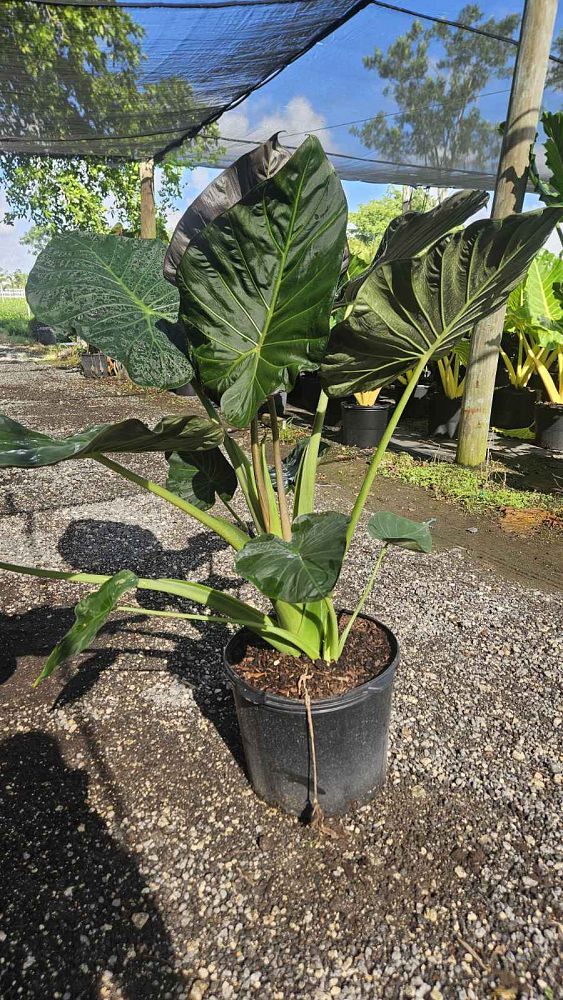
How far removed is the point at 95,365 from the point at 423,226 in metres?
8.43

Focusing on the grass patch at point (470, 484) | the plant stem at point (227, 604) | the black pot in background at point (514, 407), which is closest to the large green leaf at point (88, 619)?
the plant stem at point (227, 604)

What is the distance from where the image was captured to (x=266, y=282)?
93 cm

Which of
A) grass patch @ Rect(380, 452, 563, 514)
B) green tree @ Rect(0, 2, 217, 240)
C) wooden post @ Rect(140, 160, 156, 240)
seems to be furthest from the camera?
wooden post @ Rect(140, 160, 156, 240)

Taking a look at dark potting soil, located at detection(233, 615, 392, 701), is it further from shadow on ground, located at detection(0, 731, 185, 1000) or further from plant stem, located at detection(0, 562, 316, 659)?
shadow on ground, located at detection(0, 731, 185, 1000)

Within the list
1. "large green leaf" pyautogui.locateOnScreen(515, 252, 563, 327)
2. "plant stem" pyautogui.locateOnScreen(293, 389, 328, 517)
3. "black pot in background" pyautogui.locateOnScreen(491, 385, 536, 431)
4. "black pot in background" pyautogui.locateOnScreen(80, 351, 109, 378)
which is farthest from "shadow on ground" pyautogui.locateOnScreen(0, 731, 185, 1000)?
"black pot in background" pyautogui.locateOnScreen(80, 351, 109, 378)

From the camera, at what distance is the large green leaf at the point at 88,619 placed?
2.81ft

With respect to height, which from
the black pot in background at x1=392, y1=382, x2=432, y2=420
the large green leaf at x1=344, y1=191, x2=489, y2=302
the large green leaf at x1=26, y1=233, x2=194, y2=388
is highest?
the large green leaf at x1=344, y1=191, x2=489, y2=302

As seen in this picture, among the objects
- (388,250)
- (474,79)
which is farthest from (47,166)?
(388,250)

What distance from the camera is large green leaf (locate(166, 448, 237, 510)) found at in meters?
1.45

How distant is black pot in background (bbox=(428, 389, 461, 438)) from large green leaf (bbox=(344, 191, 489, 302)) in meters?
3.79

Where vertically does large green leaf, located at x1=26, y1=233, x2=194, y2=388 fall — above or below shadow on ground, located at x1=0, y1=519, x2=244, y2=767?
above

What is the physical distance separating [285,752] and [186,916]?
1.12 feet

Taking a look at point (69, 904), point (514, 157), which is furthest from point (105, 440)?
point (514, 157)

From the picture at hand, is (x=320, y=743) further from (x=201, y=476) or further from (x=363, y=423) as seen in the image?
(x=363, y=423)
